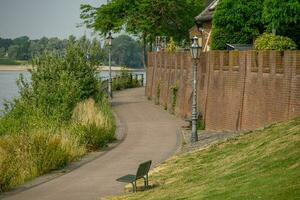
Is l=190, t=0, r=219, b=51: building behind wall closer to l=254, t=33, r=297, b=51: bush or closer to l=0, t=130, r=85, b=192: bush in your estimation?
l=254, t=33, r=297, b=51: bush

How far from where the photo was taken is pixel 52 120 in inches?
1192

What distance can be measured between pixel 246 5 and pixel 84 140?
56.9 ft

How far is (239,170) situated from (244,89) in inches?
502

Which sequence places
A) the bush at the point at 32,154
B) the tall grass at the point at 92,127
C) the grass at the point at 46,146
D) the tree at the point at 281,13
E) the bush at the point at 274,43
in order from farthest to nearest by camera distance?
the tree at the point at 281,13
the bush at the point at 274,43
the tall grass at the point at 92,127
the grass at the point at 46,146
the bush at the point at 32,154

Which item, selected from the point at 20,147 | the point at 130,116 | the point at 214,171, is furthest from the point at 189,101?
the point at 214,171

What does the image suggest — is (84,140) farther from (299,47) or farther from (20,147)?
(299,47)

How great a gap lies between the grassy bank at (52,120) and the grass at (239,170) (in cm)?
447

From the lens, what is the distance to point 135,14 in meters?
60.8

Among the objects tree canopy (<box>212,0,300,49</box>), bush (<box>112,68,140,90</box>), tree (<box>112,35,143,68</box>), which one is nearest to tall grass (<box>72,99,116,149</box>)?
tree canopy (<box>212,0,300,49</box>)

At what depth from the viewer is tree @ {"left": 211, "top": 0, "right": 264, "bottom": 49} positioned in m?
40.4

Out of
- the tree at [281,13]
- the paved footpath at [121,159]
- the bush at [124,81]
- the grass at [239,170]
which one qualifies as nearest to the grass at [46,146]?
the paved footpath at [121,159]

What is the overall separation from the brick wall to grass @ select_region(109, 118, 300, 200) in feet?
8.64

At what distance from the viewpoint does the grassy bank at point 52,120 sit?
2241cm

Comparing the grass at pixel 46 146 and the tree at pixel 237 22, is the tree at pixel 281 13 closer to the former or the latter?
the tree at pixel 237 22
